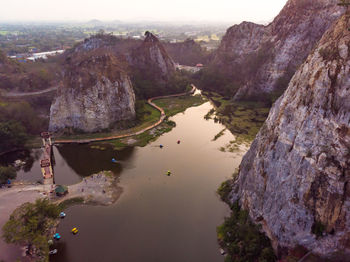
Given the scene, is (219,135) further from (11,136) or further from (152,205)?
(11,136)

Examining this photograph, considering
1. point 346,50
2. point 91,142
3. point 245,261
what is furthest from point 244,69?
point 245,261

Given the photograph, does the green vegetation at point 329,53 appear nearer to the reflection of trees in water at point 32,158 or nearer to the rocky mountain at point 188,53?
the reflection of trees in water at point 32,158

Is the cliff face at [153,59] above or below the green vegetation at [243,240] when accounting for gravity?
above

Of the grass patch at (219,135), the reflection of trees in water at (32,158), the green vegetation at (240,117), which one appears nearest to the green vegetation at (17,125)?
the reflection of trees in water at (32,158)

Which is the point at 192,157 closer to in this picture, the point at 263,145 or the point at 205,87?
the point at 263,145

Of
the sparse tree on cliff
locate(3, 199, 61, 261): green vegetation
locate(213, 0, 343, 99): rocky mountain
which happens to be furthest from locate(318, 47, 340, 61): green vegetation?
locate(213, 0, 343, 99): rocky mountain

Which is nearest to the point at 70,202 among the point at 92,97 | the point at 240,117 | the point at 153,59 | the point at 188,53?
the point at 92,97
